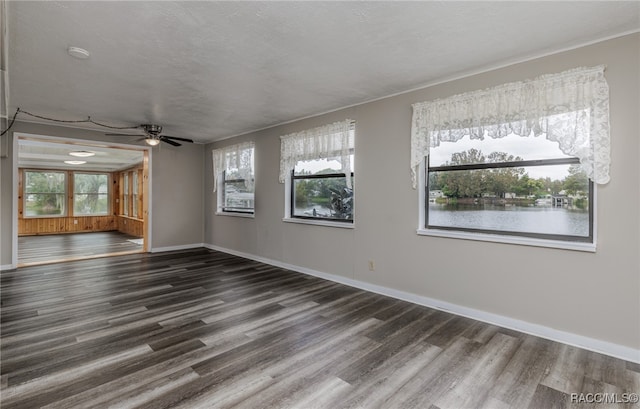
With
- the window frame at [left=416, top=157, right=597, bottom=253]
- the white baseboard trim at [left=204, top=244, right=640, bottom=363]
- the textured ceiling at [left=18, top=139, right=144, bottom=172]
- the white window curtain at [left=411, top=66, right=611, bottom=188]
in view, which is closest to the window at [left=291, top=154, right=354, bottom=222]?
the white baseboard trim at [left=204, top=244, right=640, bottom=363]

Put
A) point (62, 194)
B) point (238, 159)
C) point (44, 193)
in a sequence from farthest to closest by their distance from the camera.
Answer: point (62, 194) < point (44, 193) < point (238, 159)

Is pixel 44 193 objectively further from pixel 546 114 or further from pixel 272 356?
pixel 546 114

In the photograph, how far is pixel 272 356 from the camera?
241 cm

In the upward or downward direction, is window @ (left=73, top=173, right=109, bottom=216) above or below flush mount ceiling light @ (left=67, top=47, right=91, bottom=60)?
below

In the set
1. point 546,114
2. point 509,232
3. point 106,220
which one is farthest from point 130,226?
point 546,114

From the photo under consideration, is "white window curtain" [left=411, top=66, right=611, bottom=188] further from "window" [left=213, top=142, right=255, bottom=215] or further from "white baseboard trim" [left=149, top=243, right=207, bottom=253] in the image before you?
"white baseboard trim" [left=149, top=243, right=207, bottom=253]

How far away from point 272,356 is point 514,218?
2523mm

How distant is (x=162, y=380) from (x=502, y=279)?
2.95 meters

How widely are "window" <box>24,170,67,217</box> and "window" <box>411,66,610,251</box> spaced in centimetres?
1188

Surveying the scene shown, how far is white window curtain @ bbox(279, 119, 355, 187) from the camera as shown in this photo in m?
4.28

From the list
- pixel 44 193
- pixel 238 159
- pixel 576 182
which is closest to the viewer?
pixel 576 182

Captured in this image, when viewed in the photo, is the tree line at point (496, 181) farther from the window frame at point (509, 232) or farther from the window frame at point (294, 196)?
the window frame at point (294, 196)

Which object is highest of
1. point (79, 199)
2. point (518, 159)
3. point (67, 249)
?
point (518, 159)

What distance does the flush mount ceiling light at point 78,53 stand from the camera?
2.57m
